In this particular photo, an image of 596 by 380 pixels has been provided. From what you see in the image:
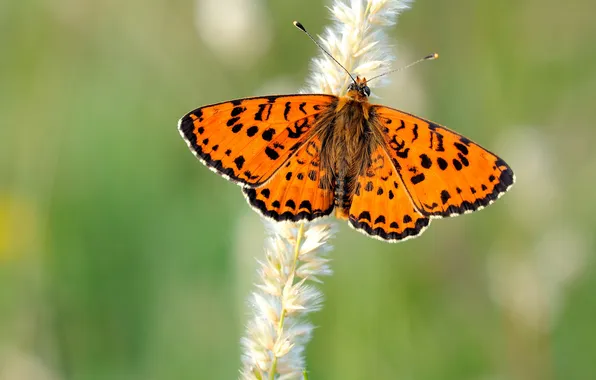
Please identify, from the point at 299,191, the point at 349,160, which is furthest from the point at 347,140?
the point at 299,191

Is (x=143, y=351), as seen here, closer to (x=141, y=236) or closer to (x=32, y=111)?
(x=141, y=236)

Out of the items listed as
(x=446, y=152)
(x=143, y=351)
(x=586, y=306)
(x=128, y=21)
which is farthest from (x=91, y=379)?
(x=128, y=21)

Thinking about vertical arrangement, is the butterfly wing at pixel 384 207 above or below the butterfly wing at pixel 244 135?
below

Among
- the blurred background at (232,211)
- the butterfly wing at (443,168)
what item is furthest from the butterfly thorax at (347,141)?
the blurred background at (232,211)

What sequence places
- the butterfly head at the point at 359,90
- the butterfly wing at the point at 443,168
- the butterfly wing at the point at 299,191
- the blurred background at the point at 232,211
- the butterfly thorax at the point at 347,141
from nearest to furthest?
the butterfly wing at the point at 299,191 < the butterfly head at the point at 359,90 < the butterfly wing at the point at 443,168 < the butterfly thorax at the point at 347,141 < the blurred background at the point at 232,211

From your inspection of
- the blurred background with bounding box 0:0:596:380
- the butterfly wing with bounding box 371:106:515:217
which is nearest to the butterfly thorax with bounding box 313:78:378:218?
the butterfly wing with bounding box 371:106:515:217

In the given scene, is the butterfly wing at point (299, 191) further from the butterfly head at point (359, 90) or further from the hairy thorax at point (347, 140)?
the butterfly head at point (359, 90)
